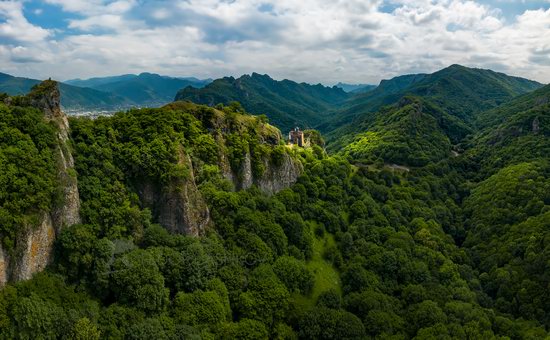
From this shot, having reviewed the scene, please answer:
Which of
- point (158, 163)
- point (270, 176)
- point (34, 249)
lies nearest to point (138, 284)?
point (34, 249)

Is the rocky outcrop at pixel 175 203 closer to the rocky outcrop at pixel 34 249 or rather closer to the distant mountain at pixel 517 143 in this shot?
the rocky outcrop at pixel 34 249

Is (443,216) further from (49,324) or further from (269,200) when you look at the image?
(49,324)

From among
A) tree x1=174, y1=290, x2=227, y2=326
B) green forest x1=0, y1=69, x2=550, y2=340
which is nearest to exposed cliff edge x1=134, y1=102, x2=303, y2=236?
green forest x1=0, y1=69, x2=550, y2=340

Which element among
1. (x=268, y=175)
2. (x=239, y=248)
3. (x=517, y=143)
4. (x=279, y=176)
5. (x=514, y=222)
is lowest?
(x=514, y=222)

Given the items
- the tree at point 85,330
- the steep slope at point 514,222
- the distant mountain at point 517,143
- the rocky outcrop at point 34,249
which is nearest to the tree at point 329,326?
the tree at point 85,330

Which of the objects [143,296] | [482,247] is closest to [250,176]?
[143,296]

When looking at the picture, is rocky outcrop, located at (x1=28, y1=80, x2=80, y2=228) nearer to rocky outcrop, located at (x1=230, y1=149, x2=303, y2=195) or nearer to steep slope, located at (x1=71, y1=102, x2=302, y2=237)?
steep slope, located at (x1=71, y1=102, x2=302, y2=237)

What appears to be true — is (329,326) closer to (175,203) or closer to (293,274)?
(293,274)
